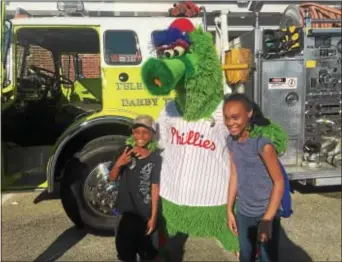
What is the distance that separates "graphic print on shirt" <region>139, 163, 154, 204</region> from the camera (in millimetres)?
2482

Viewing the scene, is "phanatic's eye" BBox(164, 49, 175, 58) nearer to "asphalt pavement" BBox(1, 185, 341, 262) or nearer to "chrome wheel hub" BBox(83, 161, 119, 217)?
"asphalt pavement" BBox(1, 185, 341, 262)

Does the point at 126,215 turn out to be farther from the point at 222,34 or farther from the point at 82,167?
the point at 222,34

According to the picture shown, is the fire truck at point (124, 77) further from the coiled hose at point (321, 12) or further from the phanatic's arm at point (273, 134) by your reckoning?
the phanatic's arm at point (273, 134)

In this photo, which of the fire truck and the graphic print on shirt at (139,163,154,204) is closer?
the graphic print on shirt at (139,163,154,204)

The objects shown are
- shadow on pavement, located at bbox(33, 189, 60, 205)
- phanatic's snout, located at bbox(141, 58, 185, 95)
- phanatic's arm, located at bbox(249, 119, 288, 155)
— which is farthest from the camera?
shadow on pavement, located at bbox(33, 189, 60, 205)

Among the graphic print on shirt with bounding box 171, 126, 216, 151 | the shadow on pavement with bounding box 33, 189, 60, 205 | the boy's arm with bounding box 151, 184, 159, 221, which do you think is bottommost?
the shadow on pavement with bounding box 33, 189, 60, 205

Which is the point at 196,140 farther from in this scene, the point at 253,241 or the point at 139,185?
the point at 253,241

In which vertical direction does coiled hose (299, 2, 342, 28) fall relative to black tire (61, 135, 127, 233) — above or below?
above

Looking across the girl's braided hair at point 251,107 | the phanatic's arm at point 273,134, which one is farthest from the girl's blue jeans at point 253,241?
the girl's braided hair at point 251,107

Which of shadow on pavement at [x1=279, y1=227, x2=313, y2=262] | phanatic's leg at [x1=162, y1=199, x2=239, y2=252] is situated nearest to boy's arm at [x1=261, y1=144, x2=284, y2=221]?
phanatic's leg at [x1=162, y1=199, x2=239, y2=252]

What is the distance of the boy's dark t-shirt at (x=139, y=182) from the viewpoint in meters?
2.48

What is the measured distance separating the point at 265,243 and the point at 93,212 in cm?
212

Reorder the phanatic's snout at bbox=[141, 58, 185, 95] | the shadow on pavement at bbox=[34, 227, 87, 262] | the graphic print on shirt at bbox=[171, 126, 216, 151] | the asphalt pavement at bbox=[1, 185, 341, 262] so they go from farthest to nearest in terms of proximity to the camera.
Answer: the shadow on pavement at bbox=[34, 227, 87, 262] < the asphalt pavement at bbox=[1, 185, 341, 262] < the graphic print on shirt at bbox=[171, 126, 216, 151] < the phanatic's snout at bbox=[141, 58, 185, 95]

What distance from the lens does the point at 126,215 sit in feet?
8.34
